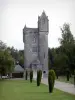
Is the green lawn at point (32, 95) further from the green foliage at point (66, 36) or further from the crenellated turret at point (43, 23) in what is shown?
the crenellated turret at point (43, 23)

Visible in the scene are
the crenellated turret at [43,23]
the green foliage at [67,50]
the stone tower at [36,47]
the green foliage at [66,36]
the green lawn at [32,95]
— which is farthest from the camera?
the crenellated turret at [43,23]

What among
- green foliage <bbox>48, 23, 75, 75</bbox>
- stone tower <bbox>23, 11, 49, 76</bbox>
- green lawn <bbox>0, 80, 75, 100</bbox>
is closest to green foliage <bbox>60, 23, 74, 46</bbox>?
green foliage <bbox>48, 23, 75, 75</bbox>

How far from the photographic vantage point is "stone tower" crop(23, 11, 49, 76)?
245 feet

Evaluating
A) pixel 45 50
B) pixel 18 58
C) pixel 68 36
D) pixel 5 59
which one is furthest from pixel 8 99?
pixel 18 58

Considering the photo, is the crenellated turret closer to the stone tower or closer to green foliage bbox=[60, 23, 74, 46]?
the stone tower

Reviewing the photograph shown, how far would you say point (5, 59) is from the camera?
51.2 meters

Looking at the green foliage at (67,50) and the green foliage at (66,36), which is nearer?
the green foliage at (67,50)

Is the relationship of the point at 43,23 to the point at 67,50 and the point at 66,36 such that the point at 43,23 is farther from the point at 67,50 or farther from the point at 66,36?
the point at 67,50

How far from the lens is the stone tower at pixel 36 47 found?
74.8 metres

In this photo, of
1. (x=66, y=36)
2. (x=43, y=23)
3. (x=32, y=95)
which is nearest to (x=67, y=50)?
(x=66, y=36)

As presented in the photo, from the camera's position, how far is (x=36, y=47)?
75.6 metres

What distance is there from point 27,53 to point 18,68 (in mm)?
5957

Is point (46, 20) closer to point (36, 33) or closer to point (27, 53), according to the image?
point (36, 33)

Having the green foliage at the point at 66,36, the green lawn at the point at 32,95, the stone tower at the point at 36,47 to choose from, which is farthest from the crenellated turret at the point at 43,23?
the green lawn at the point at 32,95
